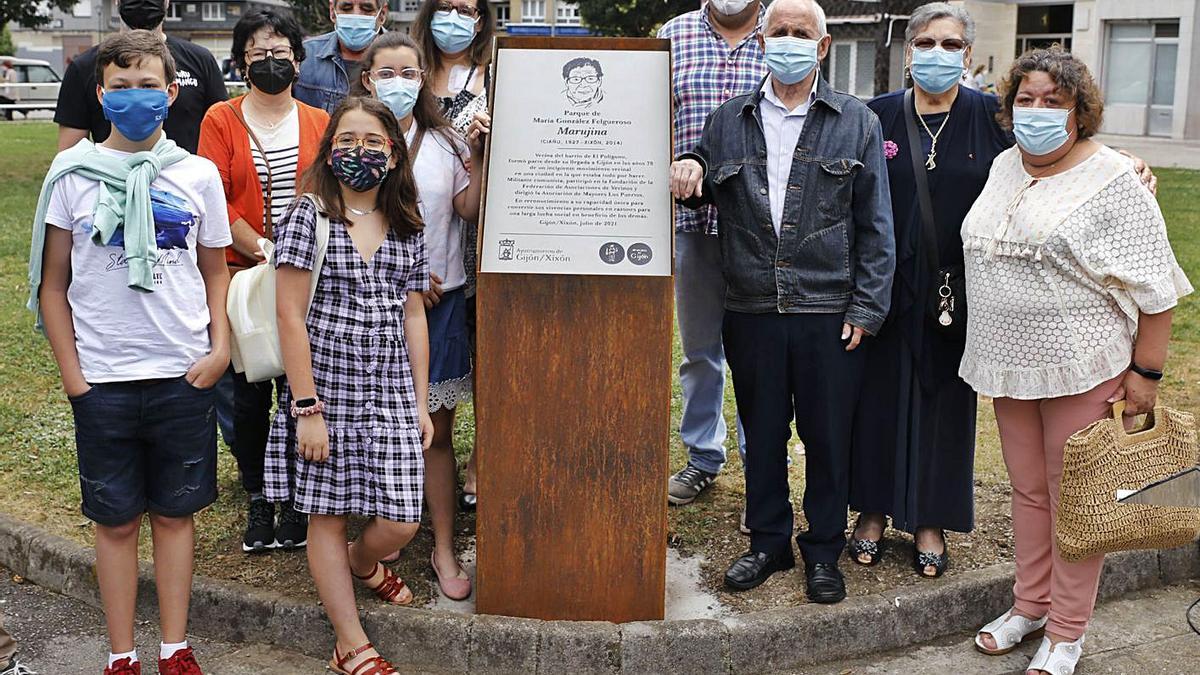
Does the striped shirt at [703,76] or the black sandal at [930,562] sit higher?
the striped shirt at [703,76]

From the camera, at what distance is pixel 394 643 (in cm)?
427

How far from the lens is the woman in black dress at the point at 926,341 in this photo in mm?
4520

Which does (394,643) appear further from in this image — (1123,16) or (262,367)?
(1123,16)

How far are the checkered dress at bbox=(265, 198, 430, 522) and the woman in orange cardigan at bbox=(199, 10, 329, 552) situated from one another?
68 centimetres

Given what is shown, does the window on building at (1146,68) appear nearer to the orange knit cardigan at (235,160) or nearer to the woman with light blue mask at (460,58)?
the woman with light blue mask at (460,58)

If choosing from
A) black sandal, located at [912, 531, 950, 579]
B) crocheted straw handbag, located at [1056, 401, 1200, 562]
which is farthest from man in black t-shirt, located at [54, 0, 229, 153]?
crocheted straw handbag, located at [1056, 401, 1200, 562]

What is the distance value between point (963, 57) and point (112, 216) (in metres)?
3.01

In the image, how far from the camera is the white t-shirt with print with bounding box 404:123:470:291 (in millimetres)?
4387

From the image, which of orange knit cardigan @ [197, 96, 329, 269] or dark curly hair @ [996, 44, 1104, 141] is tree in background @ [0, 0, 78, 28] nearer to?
orange knit cardigan @ [197, 96, 329, 269]

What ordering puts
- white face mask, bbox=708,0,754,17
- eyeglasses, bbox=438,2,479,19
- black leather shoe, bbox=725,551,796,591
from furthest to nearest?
white face mask, bbox=708,0,754,17
eyeglasses, bbox=438,2,479,19
black leather shoe, bbox=725,551,796,591

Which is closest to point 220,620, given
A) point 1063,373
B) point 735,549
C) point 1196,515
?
point 735,549

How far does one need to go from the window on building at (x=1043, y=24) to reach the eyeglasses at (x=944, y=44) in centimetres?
3082

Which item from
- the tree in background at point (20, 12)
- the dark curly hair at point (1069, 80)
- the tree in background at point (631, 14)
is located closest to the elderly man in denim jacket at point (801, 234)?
the dark curly hair at point (1069, 80)

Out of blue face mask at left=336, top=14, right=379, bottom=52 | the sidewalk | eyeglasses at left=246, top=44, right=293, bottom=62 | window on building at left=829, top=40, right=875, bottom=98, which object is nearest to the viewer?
eyeglasses at left=246, top=44, right=293, bottom=62
